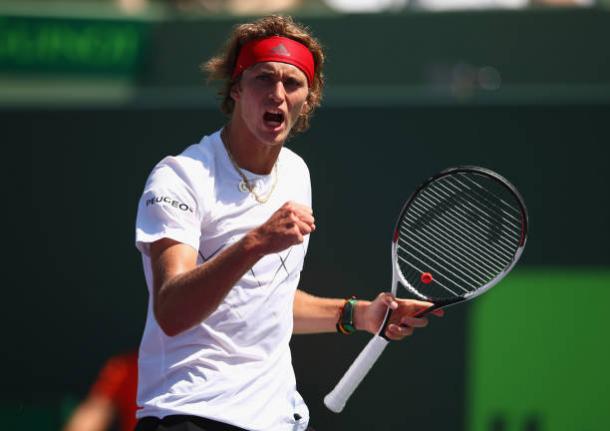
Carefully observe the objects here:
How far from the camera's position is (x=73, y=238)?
468 cm

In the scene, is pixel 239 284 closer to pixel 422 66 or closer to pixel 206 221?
pixel 206 221

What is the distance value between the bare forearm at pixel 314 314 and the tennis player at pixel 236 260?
119mm

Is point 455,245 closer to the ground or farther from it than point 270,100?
closer to the ground

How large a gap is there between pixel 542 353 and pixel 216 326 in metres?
2.09

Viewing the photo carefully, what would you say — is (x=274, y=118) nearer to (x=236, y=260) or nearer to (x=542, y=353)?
(x=236, y=260)

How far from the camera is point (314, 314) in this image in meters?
2.99

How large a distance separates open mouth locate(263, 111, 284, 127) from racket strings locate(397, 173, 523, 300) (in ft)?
1.72

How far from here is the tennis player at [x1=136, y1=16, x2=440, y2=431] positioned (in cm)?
230

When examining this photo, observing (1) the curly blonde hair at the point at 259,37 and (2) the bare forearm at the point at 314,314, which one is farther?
(2) the bare forearm at the point at 314,314

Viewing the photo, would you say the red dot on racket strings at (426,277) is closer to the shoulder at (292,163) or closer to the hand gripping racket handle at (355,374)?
the hand gripping racket handle at (355,374)

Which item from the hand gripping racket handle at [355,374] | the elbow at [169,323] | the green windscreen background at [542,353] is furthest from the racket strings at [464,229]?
the green windscreen background at [542,353]

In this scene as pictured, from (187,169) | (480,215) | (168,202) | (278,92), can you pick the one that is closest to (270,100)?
(278,92)

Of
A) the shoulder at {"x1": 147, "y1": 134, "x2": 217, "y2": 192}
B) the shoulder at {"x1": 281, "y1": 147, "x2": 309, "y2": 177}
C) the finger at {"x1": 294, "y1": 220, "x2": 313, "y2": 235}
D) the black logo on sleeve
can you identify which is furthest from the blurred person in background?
the finger at {"x1": 294, "y1": 220, "x2": 313, "y2": 235}

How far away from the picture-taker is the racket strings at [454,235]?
3.09 meters
